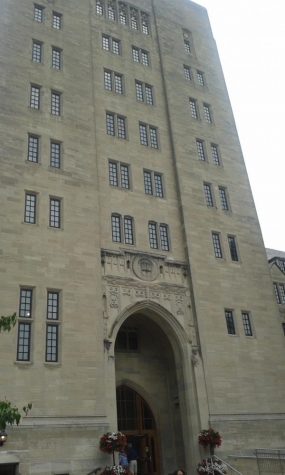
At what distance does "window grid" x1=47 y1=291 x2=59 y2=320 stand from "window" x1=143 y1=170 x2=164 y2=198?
33.5 ft

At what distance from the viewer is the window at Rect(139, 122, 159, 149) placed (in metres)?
32.8

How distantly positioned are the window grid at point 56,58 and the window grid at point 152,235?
40.6ft

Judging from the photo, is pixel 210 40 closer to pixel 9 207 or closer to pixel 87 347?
pixel 9 207

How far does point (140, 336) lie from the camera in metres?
29.8

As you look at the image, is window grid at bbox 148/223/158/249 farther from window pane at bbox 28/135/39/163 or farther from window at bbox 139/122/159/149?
window pane at bbox 28/135/39/163

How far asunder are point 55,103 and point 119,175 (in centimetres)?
612

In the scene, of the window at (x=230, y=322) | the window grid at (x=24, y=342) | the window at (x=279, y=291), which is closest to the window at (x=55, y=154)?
the window grid at (x=24, y=342)

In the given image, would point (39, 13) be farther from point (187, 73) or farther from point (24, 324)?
point (24, 324)

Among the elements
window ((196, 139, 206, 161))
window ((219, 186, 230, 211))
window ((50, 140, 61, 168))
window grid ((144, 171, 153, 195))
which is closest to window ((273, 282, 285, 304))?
window ((219, 186, 230, 211))

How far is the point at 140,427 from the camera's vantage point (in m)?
27.0

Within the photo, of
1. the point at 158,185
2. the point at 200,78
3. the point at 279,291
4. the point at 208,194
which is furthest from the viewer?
the point at 279,291

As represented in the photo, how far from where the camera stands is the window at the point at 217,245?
102 ft

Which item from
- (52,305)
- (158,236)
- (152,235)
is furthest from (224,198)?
(52,305)

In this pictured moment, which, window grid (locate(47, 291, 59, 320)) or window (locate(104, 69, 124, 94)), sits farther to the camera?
window (locate(104, 69, 124, 94))
